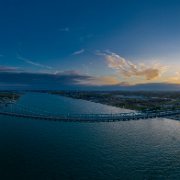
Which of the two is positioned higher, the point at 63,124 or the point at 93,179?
the point at 63,124

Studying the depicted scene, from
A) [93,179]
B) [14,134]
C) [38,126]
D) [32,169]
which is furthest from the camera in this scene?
[38,126]

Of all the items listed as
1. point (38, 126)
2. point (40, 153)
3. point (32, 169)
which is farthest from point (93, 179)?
point (38, 126)

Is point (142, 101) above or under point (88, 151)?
above

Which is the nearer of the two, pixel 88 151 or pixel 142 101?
pixel 88 151

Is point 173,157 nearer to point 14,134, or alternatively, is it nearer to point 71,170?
point 71,170

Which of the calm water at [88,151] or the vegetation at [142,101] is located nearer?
the calm water at [88,151]

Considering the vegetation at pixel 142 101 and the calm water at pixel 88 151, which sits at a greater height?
the vegetation at pixel 142 101

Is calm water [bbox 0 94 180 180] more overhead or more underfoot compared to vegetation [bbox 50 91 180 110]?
more underfoot

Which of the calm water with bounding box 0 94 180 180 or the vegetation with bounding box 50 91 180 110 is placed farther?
the vegetation with bounding box 50 91 180 110
